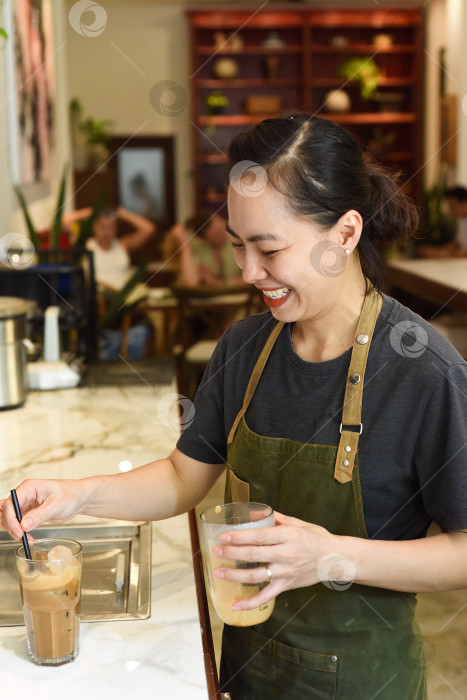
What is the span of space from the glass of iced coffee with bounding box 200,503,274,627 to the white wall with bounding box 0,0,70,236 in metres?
2.89

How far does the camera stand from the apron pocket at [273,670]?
1.23 metres

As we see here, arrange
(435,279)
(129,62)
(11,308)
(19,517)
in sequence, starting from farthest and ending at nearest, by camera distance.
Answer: (129,62) < (435,279) < (11,308) < (19,517)

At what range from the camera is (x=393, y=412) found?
1147 mm

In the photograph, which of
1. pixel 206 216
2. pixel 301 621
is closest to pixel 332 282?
pixel 301 621

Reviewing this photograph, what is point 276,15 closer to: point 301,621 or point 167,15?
point 167,15

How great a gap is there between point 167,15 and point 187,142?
1.27 metres

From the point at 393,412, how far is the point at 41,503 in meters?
0.54

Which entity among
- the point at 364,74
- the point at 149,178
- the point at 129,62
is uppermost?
the point at 129,62

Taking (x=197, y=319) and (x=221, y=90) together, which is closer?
(x=197, y=319)

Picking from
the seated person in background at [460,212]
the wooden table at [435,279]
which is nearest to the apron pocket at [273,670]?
the wooden table at [435,279]

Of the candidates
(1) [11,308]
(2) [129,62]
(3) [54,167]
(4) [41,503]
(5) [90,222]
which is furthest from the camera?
(2) [129,62]

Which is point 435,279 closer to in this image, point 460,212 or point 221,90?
point 460,212

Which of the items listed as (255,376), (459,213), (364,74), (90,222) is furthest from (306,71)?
(255,376)

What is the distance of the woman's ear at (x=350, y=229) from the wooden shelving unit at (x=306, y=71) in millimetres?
7285
